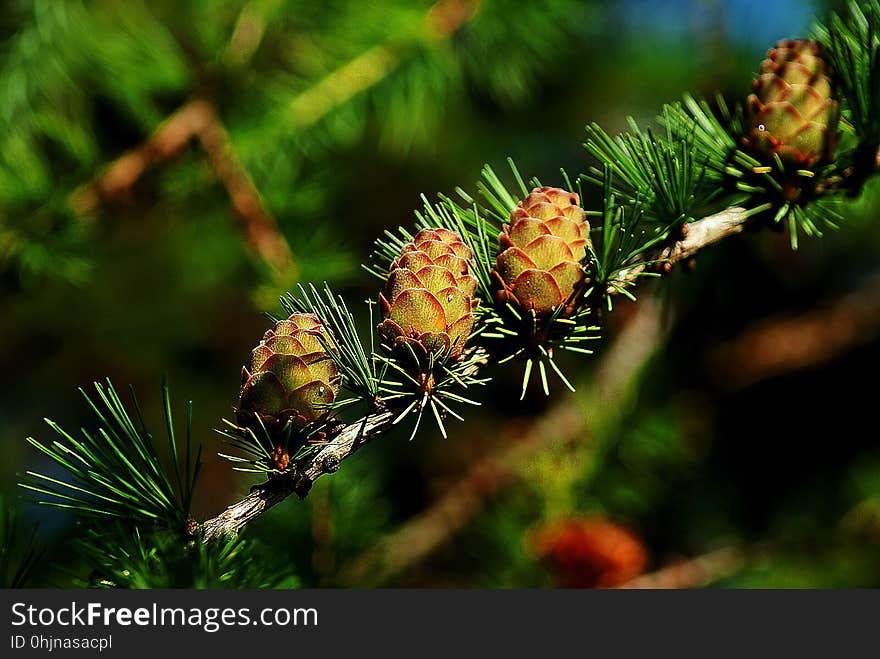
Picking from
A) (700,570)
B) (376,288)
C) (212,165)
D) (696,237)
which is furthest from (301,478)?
(376,288)

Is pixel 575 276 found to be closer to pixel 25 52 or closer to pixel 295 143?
pixel 295 143

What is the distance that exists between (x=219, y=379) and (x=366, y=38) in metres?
0.68

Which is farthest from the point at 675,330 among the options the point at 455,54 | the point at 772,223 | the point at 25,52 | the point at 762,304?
the point at 25,52

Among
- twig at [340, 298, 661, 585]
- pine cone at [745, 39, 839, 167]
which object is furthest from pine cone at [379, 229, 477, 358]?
twig at [340, 298, 661, 585]

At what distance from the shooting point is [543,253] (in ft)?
1.42

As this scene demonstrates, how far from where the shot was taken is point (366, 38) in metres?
1.00

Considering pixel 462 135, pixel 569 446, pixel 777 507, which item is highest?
pixel 462 135

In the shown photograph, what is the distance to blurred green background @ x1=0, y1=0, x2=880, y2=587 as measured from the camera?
92cm

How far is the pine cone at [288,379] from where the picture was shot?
41 centimetres

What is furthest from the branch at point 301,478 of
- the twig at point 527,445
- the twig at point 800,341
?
the twig at point 800,341

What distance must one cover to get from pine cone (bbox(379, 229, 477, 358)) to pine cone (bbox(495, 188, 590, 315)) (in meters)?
0.03

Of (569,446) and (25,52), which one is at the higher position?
(25,52)

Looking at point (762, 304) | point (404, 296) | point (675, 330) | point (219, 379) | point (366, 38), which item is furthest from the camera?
point (219, 379)

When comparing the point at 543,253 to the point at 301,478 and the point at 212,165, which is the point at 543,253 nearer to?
the point at 301,478
